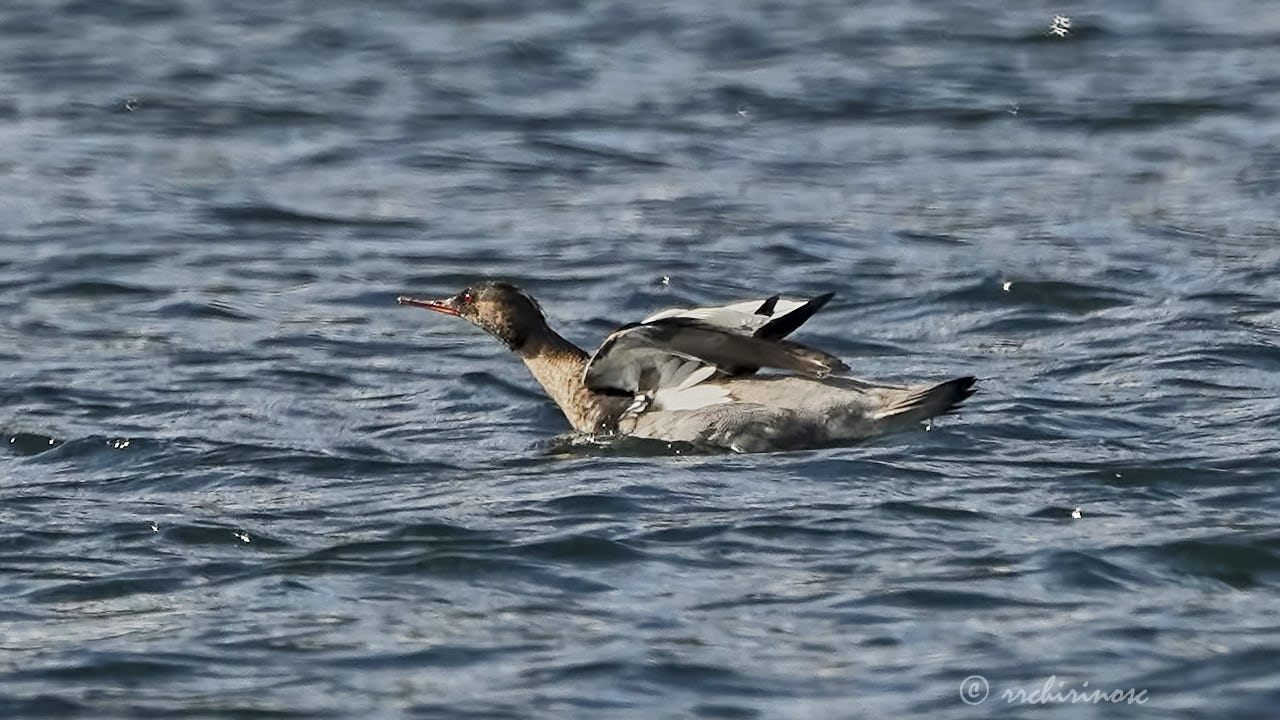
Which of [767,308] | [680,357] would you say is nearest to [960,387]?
[767,308]

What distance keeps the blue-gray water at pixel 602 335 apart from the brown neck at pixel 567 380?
0.21 meters

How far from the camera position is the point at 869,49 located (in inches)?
845

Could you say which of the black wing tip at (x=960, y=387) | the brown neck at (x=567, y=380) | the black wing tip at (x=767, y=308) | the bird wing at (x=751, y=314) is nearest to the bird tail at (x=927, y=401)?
the black wing tip at (x=960, y=387)

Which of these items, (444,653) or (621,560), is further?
(621,560)

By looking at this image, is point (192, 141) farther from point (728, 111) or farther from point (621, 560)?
point (621, 560)

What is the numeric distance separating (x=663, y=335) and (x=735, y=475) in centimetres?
88

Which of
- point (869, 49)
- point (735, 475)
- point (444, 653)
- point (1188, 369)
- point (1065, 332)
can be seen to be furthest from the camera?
point (869, 49)

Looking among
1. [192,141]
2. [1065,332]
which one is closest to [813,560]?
[1065,332]

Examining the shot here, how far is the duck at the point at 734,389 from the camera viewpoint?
1018cm

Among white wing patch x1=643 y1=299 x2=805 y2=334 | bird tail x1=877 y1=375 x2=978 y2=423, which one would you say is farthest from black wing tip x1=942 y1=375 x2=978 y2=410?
white wing patch x1=643 y1=299 x2=805 y2=334

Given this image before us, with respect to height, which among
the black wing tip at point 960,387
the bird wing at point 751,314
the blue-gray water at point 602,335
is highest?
→ the bird wing at point 751,314

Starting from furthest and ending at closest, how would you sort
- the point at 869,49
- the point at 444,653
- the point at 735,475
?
1. the point at 869,49
2. the point at 735,475
3. the point at 444,653

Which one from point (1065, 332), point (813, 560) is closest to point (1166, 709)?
point (813, 560)

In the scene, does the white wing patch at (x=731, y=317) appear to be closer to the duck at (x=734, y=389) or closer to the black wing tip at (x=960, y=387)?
the duck at (x=734, y=389)
